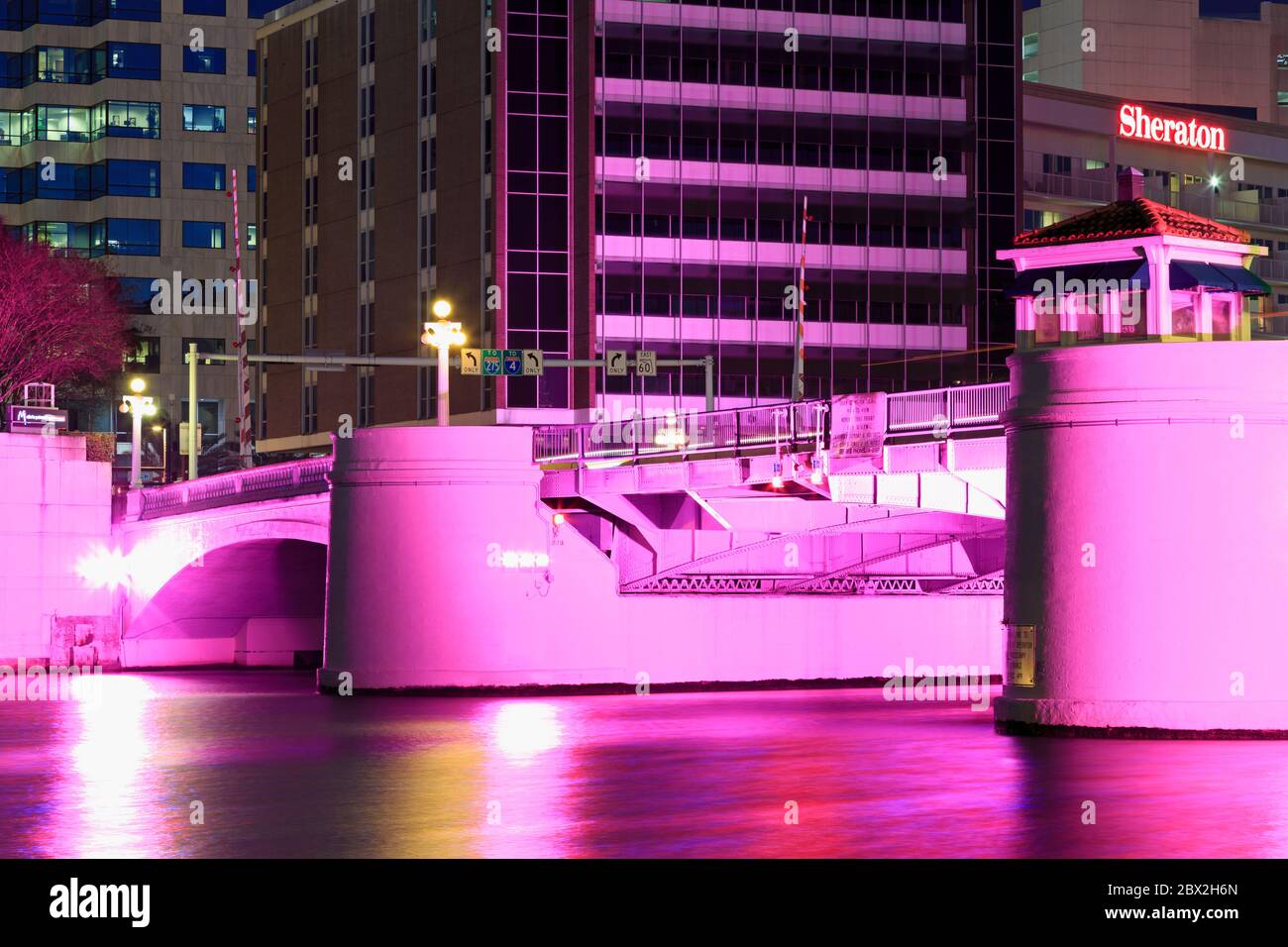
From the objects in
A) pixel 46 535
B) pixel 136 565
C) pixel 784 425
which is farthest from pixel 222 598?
→ pixel 784 425

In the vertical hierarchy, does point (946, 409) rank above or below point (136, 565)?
above

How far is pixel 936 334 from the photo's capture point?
108 m

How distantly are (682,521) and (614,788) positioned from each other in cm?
3128

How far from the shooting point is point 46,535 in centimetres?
7569

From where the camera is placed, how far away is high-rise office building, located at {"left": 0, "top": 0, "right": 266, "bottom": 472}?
130 m

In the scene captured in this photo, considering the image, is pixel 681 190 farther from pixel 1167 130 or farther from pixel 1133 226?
pixel 1133 226

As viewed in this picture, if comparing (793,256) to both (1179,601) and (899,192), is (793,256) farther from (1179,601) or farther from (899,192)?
(1179,601)

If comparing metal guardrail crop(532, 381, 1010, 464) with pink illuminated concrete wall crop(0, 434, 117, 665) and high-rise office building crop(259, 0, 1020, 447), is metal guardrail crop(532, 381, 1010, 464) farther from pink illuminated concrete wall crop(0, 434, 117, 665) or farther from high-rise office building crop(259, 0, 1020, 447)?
high-rise office building crop(259, 0, 1020, 447)

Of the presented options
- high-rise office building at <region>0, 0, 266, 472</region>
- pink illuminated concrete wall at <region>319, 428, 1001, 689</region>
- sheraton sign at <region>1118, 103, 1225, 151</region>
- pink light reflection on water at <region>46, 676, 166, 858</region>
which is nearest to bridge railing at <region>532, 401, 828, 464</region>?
pink illuminated concrete wall at <region>319, 428, 1001, 689</region>

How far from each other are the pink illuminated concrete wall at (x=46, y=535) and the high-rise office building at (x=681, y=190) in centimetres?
2705

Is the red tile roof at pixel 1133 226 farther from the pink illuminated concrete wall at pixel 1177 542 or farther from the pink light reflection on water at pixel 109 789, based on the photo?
the pink light reflection on water at pixel 109 789

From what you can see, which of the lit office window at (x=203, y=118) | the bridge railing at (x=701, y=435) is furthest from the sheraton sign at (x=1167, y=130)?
the bridge railing at (x=701, y=435)

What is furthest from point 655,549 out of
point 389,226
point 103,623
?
point 389,226
